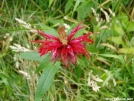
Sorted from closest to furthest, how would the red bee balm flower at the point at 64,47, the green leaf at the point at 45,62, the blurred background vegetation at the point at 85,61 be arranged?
the red bee balm flower at the point at 64,47 < the green leaf at the point at 45,62 < the blurred background vegetation at the point at 85,61

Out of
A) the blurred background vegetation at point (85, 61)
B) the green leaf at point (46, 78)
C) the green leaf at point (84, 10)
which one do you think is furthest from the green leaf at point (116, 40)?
the green leaf at point (46, 78)

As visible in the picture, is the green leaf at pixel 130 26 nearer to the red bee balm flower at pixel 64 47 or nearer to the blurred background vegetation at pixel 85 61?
Answer: the blurred background vegetation at pixel 85 61

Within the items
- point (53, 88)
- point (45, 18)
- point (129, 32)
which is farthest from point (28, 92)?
point (129, 32)

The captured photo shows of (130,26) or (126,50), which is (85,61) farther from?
(130,26)

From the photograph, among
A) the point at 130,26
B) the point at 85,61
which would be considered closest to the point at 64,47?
the point at 85,61

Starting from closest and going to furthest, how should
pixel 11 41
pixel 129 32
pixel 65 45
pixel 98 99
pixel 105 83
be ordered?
pixel 65 45 < pixel 105 83 < pixel 98 99 < pixel 129 32 < pixel 11 41

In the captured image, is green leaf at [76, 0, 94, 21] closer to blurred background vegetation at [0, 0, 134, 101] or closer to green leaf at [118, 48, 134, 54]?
blurred background vegetation at [0, 0, 134, 101]

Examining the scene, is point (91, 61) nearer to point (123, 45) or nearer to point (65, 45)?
point (123, 45)

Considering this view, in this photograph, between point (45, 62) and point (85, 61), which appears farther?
point (85, 61)
